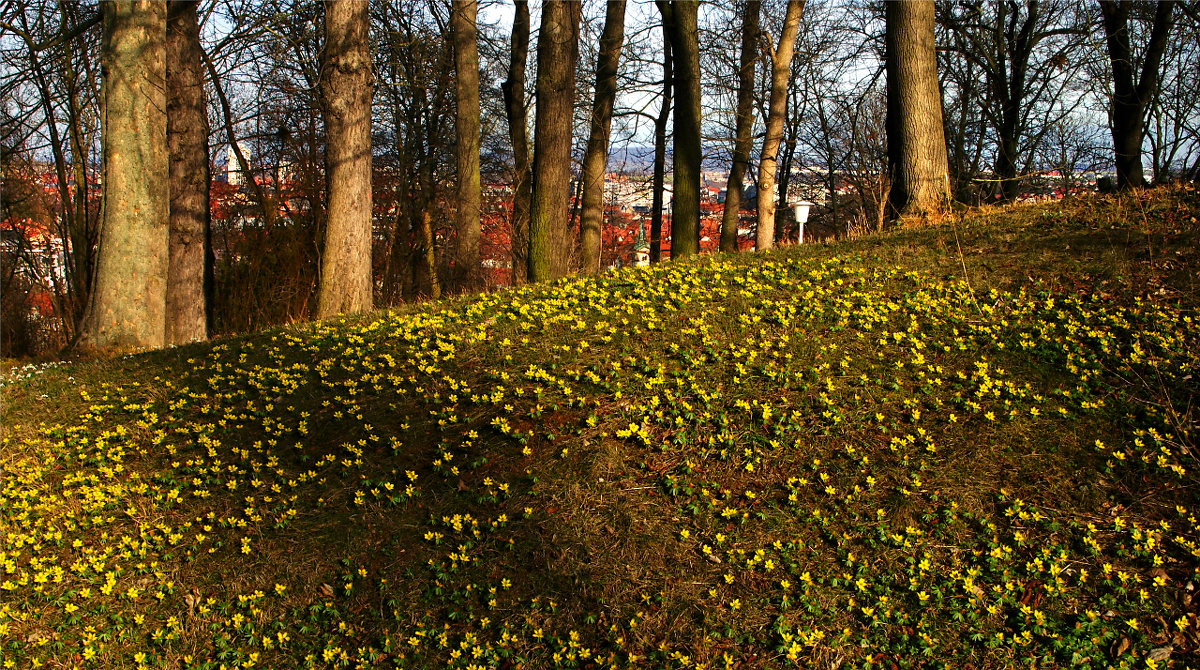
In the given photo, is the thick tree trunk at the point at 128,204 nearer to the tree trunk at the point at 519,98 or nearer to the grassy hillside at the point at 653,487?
the grassy hillside at the point at 653,487

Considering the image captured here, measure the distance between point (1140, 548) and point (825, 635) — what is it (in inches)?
69.9

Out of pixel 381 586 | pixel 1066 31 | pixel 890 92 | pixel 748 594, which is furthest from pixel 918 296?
pixel 1066 31

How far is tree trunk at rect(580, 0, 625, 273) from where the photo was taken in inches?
536

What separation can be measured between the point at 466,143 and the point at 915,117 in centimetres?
770

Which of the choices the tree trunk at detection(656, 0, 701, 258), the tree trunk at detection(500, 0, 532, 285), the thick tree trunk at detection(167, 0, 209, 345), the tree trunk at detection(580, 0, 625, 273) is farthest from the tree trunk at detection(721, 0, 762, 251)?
the thick tree trunk at detection(167, 0, 209, 345)

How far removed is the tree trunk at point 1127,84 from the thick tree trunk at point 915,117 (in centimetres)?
666

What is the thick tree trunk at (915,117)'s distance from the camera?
8805mm

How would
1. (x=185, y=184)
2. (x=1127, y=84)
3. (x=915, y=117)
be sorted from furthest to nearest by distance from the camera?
(x=1127, y=84), (x=185, y=184), (x=915, y=117)

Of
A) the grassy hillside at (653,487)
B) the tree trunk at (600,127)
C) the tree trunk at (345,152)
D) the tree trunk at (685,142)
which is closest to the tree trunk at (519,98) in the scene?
the tree trunk at (600,127)

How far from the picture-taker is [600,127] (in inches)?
552

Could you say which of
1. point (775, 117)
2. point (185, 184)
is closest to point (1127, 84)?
point (775, 117)

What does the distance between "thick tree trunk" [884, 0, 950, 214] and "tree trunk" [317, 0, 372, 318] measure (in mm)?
6380

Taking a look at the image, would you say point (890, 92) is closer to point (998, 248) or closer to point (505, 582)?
point (998, 248)

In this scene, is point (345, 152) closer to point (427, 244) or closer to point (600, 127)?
point (600, 127)
